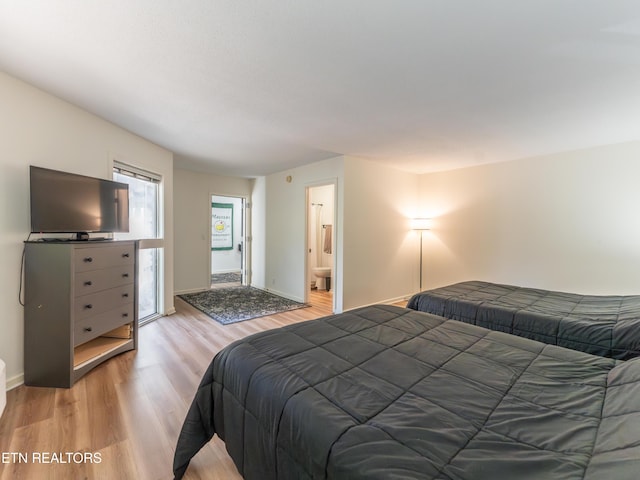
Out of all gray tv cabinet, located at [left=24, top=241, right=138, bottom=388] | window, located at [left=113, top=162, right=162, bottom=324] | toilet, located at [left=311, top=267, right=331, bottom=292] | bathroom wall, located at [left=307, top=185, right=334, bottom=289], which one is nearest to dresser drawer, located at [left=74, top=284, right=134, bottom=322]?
gray tv cabinet, located at [left=24, top=241, right=138, bottom=388]

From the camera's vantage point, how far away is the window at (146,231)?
3594 millimetres

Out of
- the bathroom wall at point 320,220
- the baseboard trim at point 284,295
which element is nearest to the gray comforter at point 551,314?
the baseboard trim at point 284,295

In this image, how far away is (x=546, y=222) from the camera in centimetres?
385

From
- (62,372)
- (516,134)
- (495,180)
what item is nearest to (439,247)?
(495,180)

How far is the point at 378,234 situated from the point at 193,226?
3.71 m

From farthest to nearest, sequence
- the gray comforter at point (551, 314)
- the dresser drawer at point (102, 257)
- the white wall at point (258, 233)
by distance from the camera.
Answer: the white wall at point (258, 233), the dresser drawer at point (102, 257), the gray comforter at point (551, 314)

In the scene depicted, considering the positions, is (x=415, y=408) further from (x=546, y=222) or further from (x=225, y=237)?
(x=225, y=237)

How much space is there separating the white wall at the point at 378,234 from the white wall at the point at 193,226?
125 inches

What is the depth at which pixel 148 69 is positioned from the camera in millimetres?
1950

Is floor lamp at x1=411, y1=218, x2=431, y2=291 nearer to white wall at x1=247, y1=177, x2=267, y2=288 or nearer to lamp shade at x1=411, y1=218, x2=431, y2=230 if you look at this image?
lamp shade at x1=411, y1=218, x2=431, y2=230

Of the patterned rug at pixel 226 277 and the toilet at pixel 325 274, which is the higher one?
the toilet at pixel 325 274

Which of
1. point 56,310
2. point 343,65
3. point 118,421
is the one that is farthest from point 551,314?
point 56,310

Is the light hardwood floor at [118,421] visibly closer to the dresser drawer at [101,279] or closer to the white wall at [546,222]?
the dresser drawer at [101,279]

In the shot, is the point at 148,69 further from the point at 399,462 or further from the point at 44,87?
the point at 399,462
